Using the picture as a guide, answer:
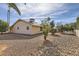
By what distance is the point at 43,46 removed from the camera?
2.43 m

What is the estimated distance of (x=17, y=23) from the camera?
2428 mm

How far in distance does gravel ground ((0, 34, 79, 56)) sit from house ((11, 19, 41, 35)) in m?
0.07

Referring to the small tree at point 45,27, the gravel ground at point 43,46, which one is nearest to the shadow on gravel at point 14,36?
the gravel ground at point 43,46

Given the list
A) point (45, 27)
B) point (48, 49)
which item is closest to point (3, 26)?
point (45, 27)

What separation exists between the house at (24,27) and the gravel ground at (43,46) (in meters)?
0.07

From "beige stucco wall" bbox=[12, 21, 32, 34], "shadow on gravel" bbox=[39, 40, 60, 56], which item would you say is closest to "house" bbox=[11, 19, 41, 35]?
"beige stucco wall" bbox=[12, 21, 32, 34]

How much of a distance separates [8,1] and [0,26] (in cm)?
33

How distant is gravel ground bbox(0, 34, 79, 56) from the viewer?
241 cm

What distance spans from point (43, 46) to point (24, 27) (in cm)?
34

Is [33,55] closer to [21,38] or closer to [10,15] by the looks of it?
[21,38]

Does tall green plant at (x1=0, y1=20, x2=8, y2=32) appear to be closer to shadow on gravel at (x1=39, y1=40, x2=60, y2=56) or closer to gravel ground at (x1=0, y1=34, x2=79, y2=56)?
gravel ground at (x1=0, y1=34, x2=79, y2=56)

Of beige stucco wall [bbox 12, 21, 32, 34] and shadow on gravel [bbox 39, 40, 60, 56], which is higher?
beige stucco wall [bbox 12, 21, 32, 34]

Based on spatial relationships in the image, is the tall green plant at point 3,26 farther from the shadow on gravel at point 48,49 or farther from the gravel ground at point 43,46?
the shadow on gravel at point 48,49

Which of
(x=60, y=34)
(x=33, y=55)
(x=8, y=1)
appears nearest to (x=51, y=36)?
(x=60, y=34)
